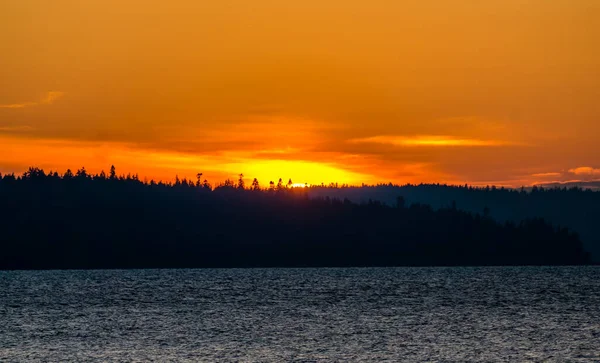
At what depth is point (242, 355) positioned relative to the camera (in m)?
79.9

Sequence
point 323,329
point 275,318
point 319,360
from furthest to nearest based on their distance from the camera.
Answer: point 275,318 < point 323,329 < point 319,360

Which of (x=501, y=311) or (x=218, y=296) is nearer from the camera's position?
(x=501, y=311)

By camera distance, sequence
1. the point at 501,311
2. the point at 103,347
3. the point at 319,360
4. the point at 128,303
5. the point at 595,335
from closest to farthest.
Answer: the point at 319,360
the point at 103,347
the point at 595,335
the point at 501,311
the point at 128,303

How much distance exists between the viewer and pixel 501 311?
143 metres

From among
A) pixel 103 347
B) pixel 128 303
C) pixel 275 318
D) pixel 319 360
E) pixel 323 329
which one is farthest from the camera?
pixel 128 303

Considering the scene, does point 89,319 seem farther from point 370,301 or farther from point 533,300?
point 533,300

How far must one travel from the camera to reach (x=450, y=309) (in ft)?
490

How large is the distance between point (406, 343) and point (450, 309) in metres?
60.3

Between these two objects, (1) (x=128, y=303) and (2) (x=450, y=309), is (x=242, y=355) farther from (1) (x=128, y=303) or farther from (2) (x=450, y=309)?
(1) (x=128, y=303)

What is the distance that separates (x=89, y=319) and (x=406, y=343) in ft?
188

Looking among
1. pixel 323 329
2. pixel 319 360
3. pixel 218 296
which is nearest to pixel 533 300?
pixel 218 296

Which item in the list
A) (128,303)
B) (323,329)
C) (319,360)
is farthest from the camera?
(128,303)

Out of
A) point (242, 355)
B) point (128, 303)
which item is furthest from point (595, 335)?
point (128, 303)

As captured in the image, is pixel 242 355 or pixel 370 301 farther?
pixel 370 301
